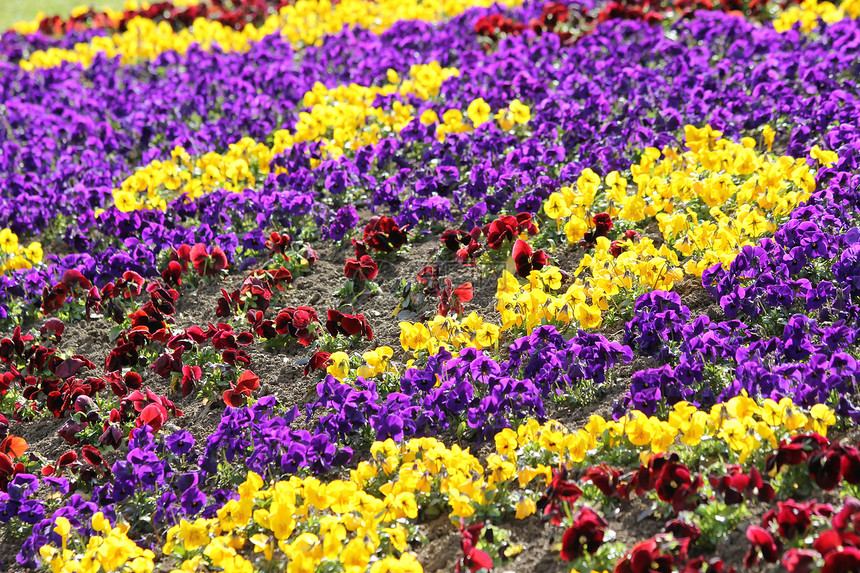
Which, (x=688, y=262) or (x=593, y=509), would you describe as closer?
(x=593, y=509)

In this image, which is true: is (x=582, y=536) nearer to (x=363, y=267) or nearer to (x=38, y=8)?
(x=363, y=267)

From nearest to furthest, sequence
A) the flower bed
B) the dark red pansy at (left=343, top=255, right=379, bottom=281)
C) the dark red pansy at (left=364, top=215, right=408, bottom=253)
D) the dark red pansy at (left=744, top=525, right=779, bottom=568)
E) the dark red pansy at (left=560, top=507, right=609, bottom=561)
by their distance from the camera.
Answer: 1. the dark red pansy at (left=744, top=525, right=779, bottom=568)
2. the dark red pansy at (left=560, top=507, right=609, bottom=561)
3. the flower bed
4. the dark red pansy at (left=343, top=255, right=379, bottom=281)
5. the dark red pansy at (left=364, top=215, right=408, bottom=253)

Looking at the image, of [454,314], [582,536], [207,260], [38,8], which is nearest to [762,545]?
[582,536]

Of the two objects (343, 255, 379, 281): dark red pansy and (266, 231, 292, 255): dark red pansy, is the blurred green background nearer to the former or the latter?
(266, 231, 292, 255): dark red pansy

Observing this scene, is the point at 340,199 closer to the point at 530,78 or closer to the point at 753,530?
the point at 530,78

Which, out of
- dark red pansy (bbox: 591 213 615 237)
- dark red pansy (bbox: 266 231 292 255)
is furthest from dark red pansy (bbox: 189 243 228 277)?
dark red pansy (bbox: 591 213 615 237)

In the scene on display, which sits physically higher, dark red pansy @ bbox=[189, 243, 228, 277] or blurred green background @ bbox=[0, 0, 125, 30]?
blurred green background @ bbox=[0, 0, 125, 30]

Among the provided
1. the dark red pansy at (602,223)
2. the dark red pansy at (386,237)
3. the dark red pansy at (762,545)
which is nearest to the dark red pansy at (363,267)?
the dark red pansy at (386,237)

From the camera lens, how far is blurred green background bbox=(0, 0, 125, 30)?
14.4 metres

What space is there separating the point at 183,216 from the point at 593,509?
3.91m

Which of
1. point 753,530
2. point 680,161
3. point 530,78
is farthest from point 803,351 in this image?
point 530,78

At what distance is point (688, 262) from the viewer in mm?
4617

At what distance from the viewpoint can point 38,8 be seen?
49.4 ft

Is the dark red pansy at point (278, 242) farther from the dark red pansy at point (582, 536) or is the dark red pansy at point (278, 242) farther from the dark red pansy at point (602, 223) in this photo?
the dark red pansy at point (582, 536)
